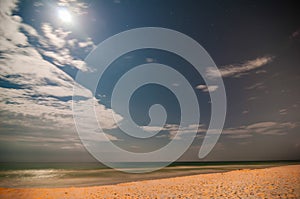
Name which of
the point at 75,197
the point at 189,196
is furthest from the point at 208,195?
the point at 75,197

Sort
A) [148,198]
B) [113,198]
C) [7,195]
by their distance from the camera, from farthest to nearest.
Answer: [7,195] < [113,198] < [148,198]

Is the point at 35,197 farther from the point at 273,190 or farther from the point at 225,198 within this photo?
the point at 273,190

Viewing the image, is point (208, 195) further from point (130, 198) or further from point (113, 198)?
point (113, 198)

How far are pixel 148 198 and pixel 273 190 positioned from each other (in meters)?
6.31

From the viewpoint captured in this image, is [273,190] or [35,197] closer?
[273,190]

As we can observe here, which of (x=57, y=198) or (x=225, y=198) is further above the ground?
(x=225, y=198)

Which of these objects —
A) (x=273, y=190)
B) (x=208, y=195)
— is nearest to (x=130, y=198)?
(x=208, y=195)

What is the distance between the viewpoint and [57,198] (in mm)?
11750

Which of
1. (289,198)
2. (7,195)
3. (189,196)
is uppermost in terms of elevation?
(289,198)

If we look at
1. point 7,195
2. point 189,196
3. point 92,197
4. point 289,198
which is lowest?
point 7,195

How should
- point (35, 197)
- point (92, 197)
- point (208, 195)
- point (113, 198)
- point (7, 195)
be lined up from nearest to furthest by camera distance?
point (208, 195)
point (113, 198)
point (92, 197)
point (35, 197)
point (7, 195)

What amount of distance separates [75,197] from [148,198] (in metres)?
5.17

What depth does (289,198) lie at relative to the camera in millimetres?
7309

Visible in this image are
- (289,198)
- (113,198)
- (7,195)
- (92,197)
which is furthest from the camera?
(7,195)
